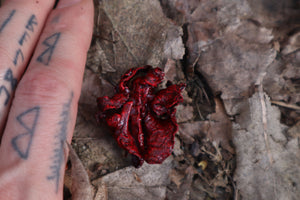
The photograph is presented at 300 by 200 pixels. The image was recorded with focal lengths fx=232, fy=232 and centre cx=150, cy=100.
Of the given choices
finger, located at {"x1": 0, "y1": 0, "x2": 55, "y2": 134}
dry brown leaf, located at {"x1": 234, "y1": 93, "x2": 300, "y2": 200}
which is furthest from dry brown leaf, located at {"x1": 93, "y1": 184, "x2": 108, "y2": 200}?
dry brown leaf, located at {"x1": 234, "y1": 93, "x2": 300, "y2": 200}

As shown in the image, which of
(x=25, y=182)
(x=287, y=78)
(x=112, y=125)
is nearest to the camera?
(x=25, y=182)

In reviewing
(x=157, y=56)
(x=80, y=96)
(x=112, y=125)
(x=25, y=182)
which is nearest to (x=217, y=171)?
(x=112, y=125)

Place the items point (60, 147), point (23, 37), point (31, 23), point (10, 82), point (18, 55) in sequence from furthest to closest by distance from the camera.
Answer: point (31, 23) < point (23, 37) < point (18, 55) < point (10, 82) < point (60, 147)

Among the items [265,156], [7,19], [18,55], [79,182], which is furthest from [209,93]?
[7,19]

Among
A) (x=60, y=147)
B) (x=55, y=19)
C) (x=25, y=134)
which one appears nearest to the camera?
(x=25, y=134)

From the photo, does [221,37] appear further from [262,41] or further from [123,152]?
[123,152]

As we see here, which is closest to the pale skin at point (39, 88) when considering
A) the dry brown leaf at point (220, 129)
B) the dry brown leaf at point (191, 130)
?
the dry brown leaf at point (191, 130)

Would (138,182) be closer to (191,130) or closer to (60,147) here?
(191,130)

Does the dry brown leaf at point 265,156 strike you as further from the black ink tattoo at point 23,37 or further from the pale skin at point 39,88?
the black ink tattoo at point 23,37
